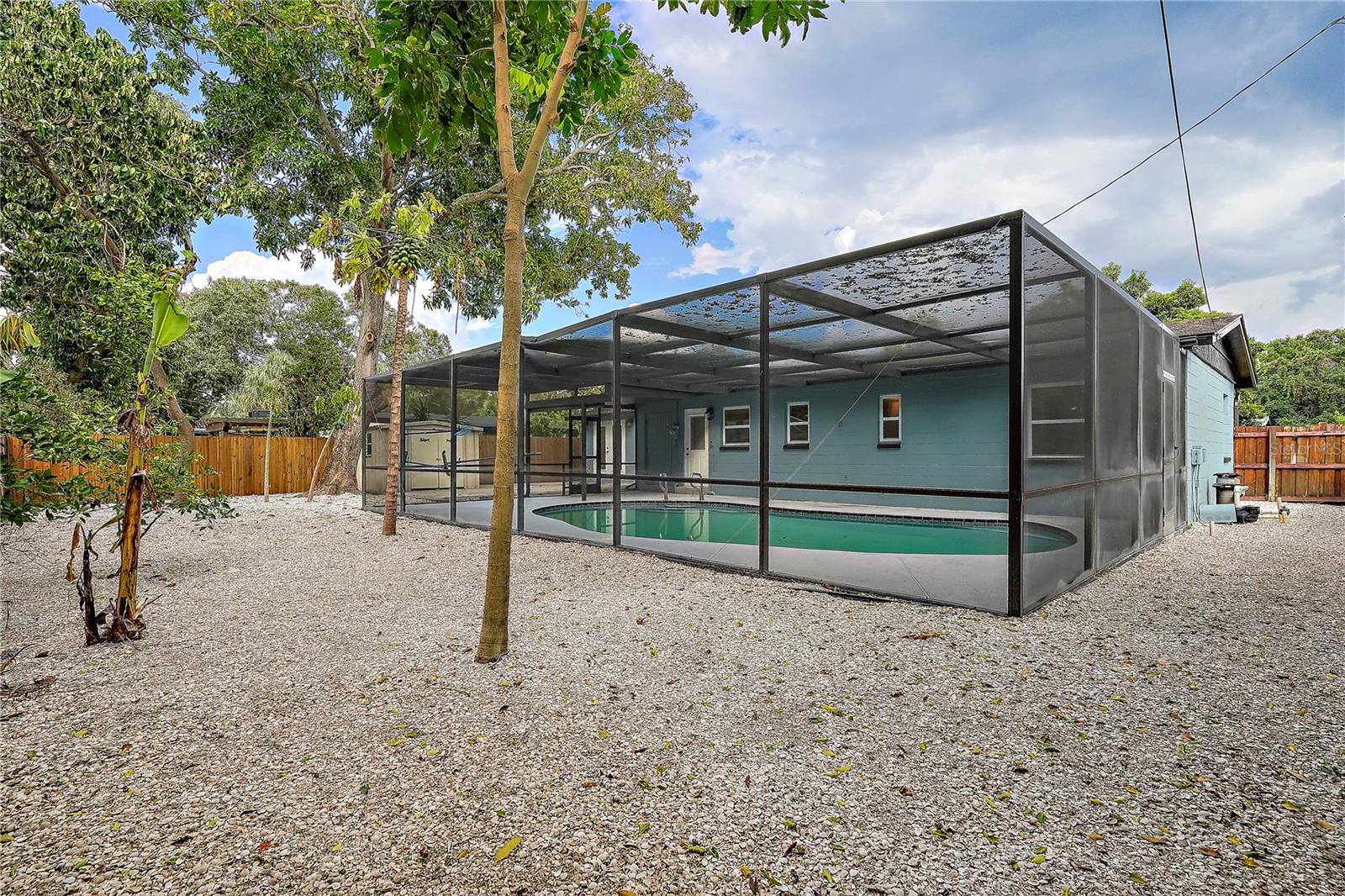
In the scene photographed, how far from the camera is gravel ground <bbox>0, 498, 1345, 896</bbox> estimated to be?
61.7 inches

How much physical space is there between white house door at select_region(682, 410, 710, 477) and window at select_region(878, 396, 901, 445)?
4093mm

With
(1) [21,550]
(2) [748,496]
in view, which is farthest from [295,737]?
(2) [748,496]

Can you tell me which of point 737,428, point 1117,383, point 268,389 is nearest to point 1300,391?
point 737,428

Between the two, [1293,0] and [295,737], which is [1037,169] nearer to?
[1293,0]

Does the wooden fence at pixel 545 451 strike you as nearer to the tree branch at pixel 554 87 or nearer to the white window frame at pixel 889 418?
the white window frame at pixel 889 418

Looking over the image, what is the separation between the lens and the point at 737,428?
13.5 meters

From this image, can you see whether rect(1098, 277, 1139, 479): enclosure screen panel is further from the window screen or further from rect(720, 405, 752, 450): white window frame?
rect(720, 405, 752, 450): white window frame

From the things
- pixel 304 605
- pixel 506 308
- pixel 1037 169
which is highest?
pixel 1037 169

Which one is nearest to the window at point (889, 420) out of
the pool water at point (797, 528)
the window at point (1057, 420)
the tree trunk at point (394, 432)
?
the pool water at point (797, 528)

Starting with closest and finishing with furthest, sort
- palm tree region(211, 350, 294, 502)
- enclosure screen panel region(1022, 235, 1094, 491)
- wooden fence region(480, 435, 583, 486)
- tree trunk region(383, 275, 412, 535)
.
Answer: enclosure screen panel region(1022, 235, 1094, 491), tree trunk region(383, 275, 412, 535), palm tree region(211, 350, 294, 502), wooden fence region(480, 435, 583, 486)

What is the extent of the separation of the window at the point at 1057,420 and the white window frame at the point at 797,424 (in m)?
7.95

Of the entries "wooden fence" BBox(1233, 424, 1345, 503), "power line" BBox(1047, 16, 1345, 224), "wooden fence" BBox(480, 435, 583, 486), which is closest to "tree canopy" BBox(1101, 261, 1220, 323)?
"wooden fence" BBox(1233, 424, 1345, 503)

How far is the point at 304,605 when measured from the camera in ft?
13.9

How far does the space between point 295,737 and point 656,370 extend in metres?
8.94
